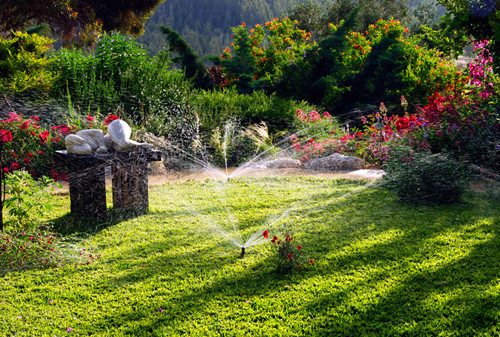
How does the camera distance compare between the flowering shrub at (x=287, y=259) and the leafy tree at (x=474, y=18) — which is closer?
the flowering shrub at (x=287, y=259)

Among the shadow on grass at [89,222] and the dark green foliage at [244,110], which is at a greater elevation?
the dark green foliage at [244,110]

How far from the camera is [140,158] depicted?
5414mm

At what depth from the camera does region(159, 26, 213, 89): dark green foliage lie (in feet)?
49.8

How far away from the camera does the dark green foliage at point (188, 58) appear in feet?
49.8

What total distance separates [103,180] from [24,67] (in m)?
7.74

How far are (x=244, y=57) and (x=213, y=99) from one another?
6.19 meters

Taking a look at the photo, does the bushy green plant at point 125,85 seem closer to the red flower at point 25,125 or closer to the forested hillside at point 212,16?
the red flower at point 25,125

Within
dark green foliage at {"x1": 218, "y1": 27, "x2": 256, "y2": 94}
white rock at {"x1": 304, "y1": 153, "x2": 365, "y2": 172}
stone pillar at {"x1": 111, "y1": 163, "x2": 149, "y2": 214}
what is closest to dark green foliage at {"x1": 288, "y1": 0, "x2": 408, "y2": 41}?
dark green foliage at {"x1": 218, "y1": 27, "x2": 256, "y2": 94}

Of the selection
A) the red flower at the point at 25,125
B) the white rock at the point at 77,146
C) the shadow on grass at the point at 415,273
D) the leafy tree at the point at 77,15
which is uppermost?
the leafy tree at the point at 77,15

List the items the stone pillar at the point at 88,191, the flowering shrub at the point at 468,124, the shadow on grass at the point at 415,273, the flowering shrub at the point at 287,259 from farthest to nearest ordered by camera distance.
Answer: the flowering shrub at the point at 468,124 → the stone pillar at the point at 88,191 → the flowering shrub at the point at 287,259 → the shadow on grass at the point at 415,273

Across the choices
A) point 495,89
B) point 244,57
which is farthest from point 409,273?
point 244,57

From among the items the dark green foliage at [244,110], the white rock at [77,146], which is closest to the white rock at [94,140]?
the white rock at [77,146]

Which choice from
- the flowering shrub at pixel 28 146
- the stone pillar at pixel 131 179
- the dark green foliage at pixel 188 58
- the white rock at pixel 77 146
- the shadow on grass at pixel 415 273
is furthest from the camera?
the dark green foliage at pixel 188 58

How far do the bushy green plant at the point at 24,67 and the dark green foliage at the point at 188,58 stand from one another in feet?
14.5
